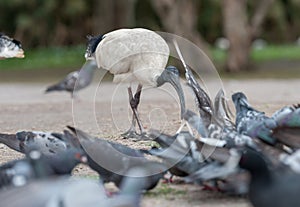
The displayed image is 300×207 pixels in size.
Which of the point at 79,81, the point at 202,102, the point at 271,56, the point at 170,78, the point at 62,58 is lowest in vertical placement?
the point at 62,58

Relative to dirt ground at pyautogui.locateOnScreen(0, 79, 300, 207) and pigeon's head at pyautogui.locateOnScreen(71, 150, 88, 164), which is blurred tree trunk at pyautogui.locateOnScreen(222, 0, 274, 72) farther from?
pigeon's head at pyautogui.locateOnScreen(71, 150, 88, 164)

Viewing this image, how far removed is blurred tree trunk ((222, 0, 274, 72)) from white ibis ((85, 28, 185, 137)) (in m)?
10.8

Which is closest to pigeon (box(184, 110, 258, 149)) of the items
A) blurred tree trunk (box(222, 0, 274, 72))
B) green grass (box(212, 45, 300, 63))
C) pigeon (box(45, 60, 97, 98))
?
pigeon (box(45, 60, 97, 98))

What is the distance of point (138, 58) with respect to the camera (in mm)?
6812

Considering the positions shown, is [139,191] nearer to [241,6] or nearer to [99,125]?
[99,125]

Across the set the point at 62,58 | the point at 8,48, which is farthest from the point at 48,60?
the point at 8,48

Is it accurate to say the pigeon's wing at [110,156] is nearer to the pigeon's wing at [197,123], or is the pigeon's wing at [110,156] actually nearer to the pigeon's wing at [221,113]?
the pigeon's wing at [197,123]

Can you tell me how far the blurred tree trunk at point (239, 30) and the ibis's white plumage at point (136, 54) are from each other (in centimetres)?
1082

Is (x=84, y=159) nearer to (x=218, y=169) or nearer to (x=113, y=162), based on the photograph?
(x=113, y=162)

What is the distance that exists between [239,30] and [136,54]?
11139 mm

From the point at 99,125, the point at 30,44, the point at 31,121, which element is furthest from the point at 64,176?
the point at 30,44

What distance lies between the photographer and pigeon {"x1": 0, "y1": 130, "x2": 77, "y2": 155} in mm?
5102

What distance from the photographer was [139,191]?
4230 mm

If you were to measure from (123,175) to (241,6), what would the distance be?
13.3 metres
